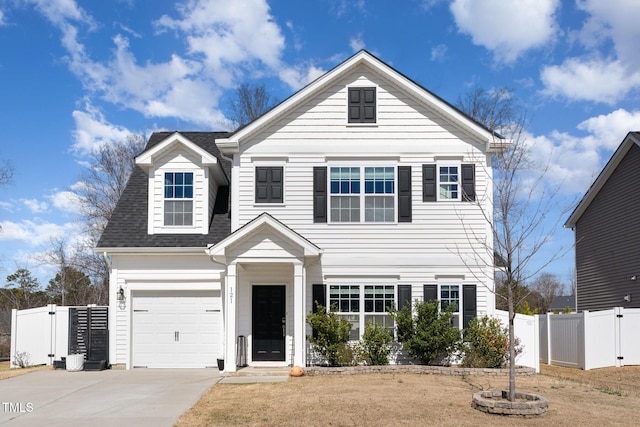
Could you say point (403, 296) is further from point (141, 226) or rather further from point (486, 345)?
point (141, 226)

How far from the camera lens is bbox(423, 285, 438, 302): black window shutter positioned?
17141 millimetres

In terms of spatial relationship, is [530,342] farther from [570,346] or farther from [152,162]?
[152,162]

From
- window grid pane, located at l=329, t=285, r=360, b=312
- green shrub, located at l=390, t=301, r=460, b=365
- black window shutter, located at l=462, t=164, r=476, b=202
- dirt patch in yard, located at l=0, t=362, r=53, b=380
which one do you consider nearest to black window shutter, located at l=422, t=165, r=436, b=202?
black window shutter, located at l=462, t=164, r=476, b=202

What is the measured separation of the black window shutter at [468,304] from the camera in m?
17.0

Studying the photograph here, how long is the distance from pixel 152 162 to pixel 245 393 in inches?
312

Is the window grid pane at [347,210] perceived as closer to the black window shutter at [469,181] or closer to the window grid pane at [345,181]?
the window grid pane at [345,181]

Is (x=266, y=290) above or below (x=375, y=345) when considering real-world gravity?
above

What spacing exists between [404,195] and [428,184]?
2.47 ft

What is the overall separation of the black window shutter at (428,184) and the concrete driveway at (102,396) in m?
7.44

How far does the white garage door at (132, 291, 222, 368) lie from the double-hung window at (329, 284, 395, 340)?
3427 millimetres

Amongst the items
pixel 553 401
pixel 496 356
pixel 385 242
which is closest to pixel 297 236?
pixel 385 242

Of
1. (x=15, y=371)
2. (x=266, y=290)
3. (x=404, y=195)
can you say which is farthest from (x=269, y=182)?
(x=15, y=371)

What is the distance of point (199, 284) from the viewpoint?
1769 cm

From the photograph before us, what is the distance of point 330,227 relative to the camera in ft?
57.0
